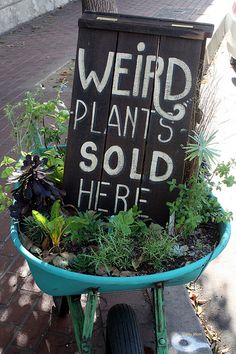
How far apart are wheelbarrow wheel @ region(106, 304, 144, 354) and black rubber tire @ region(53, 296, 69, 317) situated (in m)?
0.58

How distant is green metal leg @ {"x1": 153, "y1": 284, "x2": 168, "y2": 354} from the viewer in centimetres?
183

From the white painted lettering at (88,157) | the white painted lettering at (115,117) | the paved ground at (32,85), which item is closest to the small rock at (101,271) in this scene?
the white painted lettering at (88,157)

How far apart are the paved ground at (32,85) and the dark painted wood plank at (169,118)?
3.45ft

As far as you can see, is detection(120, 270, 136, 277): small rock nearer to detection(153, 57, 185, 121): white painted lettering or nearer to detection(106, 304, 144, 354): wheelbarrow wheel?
detection(106, 304, 144, 354): wheelbarrow wheel

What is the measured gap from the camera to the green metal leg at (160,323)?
1834 millimetres

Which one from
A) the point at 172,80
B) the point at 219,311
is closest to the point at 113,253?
the point at 172,80

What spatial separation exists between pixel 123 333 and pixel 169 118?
93 cm

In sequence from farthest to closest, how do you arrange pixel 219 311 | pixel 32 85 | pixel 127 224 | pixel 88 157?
pixel 32 85 → pixel 219 311 → pixel 88 157 → pixel 127 224

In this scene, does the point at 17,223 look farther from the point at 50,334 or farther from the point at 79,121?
the point at 50,334

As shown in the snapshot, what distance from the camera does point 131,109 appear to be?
2.01 meters

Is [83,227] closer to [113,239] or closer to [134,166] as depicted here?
[113,239]

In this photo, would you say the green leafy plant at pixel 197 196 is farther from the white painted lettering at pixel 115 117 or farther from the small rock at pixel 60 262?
the small rock at pixel 60 262

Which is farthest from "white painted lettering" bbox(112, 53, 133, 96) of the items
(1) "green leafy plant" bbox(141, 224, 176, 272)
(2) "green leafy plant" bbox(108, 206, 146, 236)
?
(1) "green leafy plant" bbox(141, 224, 176, 272)

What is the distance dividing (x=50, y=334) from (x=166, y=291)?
0.79m
